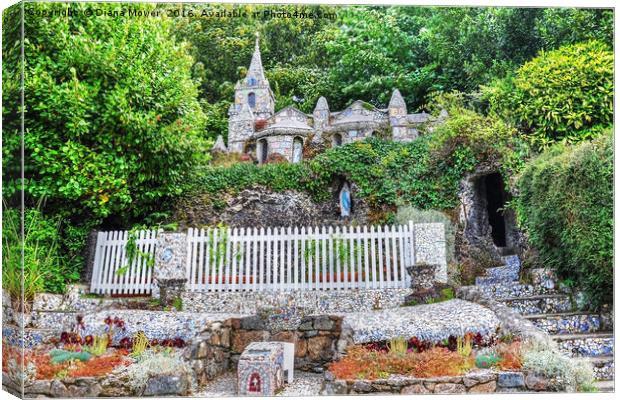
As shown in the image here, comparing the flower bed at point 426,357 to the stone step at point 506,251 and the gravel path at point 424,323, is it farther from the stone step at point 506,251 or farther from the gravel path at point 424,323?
the stone step at point 506,251

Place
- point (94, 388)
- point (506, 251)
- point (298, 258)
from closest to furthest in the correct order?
1. point (94, 388)
2. point (298, 258)
3. point (506, 251)

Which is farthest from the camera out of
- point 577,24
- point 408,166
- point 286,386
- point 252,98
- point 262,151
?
point 262,151

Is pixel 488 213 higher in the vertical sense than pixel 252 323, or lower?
higher

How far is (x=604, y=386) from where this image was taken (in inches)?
251

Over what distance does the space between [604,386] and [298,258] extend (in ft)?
13.8

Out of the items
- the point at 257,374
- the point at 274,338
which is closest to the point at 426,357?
the point at 257,374

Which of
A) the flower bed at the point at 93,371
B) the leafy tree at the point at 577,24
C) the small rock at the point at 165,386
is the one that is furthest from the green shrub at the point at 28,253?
the leafy tree at the point at 577,24

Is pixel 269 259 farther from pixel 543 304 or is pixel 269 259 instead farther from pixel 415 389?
pixel 543 304

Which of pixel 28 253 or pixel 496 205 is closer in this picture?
pixel 28 253

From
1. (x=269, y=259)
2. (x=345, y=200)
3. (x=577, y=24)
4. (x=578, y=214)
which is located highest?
(x=577, y=24)

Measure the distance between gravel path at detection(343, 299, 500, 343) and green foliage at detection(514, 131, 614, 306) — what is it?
1.31 meters

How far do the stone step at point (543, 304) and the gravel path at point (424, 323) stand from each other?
55 centimetres

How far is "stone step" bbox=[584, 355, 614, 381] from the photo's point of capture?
652 centimetres

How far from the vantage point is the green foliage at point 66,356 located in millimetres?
6236
